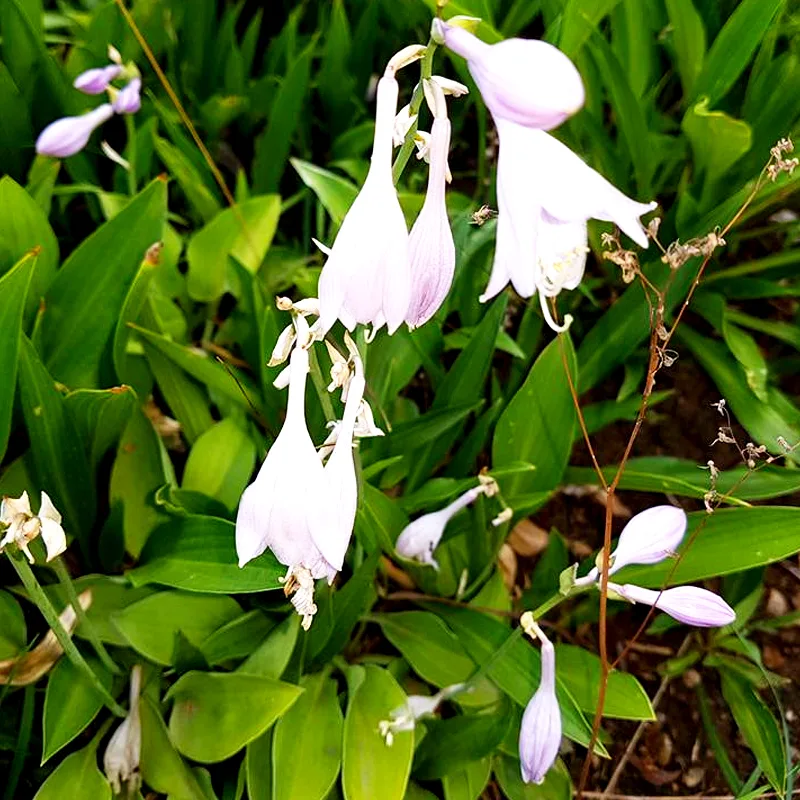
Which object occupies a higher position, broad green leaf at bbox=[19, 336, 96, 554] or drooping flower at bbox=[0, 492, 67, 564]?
drooping flower at bbox=[0, 492, 67, 564]

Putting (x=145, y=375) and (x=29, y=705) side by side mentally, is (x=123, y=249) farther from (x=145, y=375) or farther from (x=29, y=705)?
(x=29, y=705)

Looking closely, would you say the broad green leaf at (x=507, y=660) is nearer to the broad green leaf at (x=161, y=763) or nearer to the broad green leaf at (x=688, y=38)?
the broad green leaf at (x=161, y=763)

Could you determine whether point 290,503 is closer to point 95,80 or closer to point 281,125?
point 95,80

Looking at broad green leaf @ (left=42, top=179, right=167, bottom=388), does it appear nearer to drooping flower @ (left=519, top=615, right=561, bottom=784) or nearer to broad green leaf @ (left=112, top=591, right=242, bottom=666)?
broad green leaf @ (left=112, top=591, right=242, bottom=666)

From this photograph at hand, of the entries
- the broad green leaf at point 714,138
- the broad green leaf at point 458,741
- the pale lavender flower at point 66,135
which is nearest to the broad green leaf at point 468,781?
the broad green leaf at point 458,741

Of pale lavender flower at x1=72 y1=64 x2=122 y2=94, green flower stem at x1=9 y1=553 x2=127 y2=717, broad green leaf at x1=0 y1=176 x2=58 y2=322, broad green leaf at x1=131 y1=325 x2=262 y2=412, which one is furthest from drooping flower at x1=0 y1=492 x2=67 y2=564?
pale lavender flower at x1=72 y1=64 x2=122 y2=94

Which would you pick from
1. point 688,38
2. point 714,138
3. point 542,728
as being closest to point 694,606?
point 542,728

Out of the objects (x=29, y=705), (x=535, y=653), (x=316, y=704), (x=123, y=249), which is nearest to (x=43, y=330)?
(x=123, y=249)
